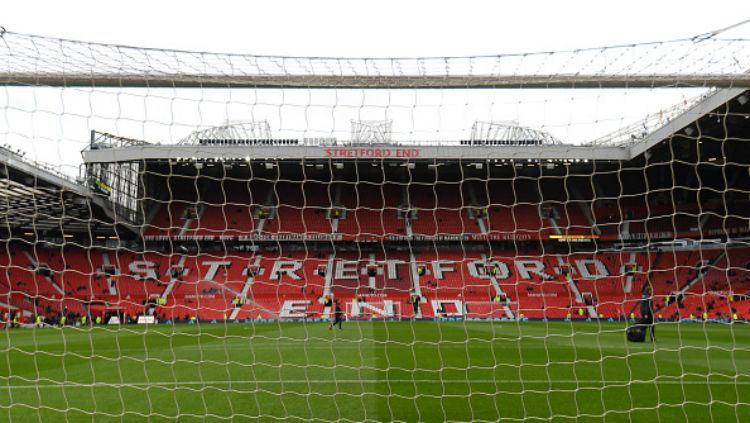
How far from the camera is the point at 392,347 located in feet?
34.3

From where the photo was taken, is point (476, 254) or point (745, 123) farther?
point (476, 254)

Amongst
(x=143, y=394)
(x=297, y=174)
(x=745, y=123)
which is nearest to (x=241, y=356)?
(x=143, y=394)

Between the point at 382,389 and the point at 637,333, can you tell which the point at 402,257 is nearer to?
the point at 637,333

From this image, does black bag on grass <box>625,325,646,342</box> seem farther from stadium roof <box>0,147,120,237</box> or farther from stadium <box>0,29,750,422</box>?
stadium roof <box>0,147,120,237</box>

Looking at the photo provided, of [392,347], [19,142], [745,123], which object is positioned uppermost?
[745,123]

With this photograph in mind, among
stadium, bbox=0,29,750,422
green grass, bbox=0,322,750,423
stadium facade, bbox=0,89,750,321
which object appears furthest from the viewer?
stadium facade, bbox=0,89,750,321

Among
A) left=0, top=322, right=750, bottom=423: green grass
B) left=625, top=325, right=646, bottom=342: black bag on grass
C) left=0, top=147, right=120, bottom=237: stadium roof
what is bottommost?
left=625, top=325, right=646, bottom=342: black bag on grass

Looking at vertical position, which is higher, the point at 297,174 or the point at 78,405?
the point at 297,174

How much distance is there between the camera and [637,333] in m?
10.9

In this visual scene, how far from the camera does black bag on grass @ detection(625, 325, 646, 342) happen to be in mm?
10859

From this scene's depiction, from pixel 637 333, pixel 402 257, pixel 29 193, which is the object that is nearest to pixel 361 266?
pixel 402 257

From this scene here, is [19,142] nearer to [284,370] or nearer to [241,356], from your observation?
[284,370]

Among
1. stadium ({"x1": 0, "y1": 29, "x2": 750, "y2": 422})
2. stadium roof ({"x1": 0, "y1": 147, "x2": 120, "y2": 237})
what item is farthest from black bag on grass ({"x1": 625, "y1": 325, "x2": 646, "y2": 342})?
stadium roof ({"x1": 0, "y1": 147, "x2": 120, "y2": 237})

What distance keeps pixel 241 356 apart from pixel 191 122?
5.97 metres
